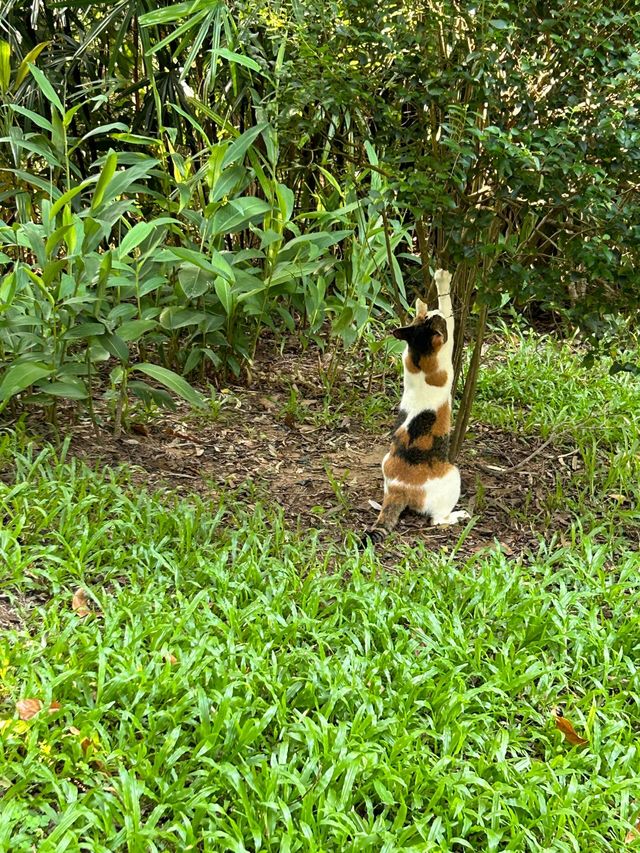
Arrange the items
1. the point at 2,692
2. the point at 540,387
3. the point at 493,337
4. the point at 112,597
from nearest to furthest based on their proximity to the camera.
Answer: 1. the point at 2,692
2. the point at 112,597
3. the point at 540,387
4. the point at 493,337

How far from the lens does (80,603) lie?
109 inches

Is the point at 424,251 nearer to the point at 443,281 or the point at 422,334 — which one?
the point at 443,281

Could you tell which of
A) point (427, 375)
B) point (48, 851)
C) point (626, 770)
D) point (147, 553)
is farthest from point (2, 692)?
point (427, 375)

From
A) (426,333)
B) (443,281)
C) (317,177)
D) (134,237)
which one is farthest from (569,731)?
(317,177)

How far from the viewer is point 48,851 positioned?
6.09 feet

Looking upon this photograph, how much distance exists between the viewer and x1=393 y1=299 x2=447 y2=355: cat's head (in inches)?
132

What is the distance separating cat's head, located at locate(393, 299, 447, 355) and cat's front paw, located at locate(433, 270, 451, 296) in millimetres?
129

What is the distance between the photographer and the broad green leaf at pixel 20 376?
3.54 metres

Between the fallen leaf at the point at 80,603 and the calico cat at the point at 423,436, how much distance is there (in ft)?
3.49

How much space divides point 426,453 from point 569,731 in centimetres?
125

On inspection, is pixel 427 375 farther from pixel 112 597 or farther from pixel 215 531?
pixel 112 597

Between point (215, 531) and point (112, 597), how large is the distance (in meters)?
0.57

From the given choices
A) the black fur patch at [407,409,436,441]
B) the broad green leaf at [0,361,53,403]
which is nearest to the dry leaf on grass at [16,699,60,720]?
the broad green leaf at [0,361,53,403]

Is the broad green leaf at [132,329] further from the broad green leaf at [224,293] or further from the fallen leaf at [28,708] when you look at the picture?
the fallen leaf at [28,708]
